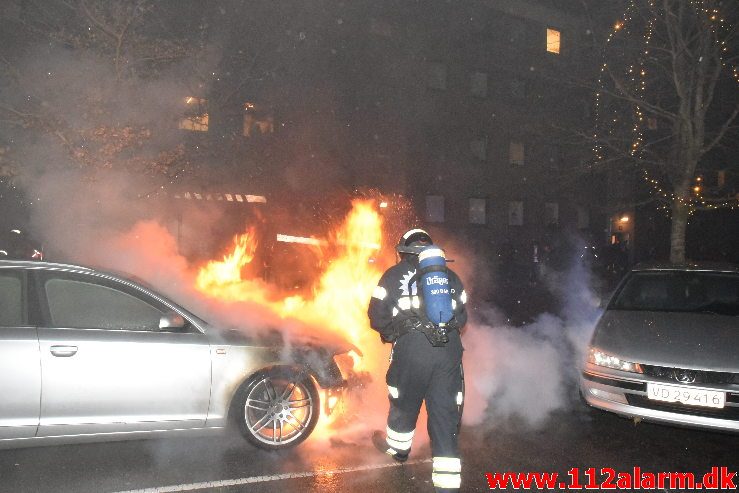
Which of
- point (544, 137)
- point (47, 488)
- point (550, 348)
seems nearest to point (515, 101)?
point (544, 137)

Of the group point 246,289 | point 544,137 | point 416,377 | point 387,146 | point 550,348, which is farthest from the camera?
point 544,137

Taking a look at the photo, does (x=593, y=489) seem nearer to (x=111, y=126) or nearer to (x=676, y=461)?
(x=676, y=461)

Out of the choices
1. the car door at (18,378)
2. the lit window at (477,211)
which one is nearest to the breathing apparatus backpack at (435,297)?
the car door at (18,378)

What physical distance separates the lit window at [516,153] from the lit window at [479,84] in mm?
2711

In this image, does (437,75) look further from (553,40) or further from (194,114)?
(194,114)

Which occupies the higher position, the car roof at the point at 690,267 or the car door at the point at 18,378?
the car roof at the point at 690,267

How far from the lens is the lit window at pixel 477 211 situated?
80.6ft

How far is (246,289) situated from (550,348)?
455 cm

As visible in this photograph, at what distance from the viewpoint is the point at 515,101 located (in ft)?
82.2

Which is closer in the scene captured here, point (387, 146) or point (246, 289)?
point (246, 289)

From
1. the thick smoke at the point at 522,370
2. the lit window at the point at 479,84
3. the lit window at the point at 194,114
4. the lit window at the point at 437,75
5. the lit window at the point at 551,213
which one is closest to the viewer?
the thick smoke at the point at 522,370

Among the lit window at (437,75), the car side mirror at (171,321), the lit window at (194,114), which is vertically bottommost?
the car side mirror at (171,321)

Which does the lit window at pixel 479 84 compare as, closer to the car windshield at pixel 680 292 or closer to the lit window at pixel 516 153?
the lit window at pixel 516 153

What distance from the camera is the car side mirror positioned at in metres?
4.11
